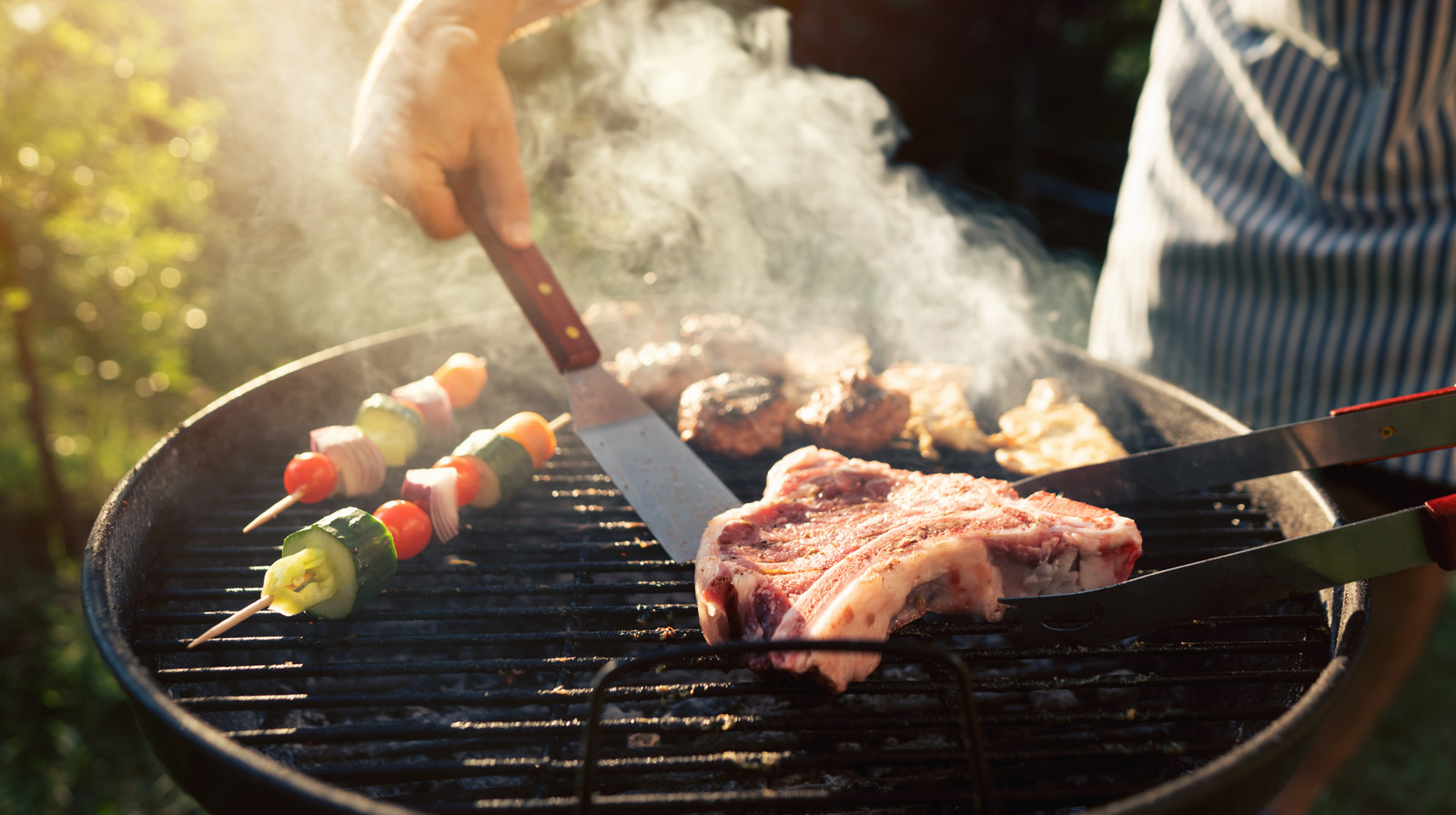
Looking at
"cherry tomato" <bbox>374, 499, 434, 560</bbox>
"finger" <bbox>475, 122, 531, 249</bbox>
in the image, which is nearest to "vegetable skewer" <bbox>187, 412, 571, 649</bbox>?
"cherry tomato" <bbox>374, 499, 434, 560</bbox>

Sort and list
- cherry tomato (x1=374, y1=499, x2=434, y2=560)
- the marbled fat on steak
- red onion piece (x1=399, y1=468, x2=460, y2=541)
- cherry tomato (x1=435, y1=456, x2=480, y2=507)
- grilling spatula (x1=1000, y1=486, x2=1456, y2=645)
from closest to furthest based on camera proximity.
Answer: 1. grilling spatula (x1=1000, y1=486, x2=1456, y2=645)
2. the marbled fat on steak
3. cherry tomato (x1=374, y1=499, x2=434, y2=560)
4. red onion piece (x1=399, y1=468, x2=460, y2=541)
5. cherry tomato (x1=435, y1=456, x2=480, y2=507)

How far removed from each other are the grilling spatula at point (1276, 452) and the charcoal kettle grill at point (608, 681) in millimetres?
236

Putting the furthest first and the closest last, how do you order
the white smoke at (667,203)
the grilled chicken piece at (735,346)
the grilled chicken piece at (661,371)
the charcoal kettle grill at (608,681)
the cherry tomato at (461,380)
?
1. the white smoke at (667,203)
2. the grilled chicken piece at (735,346)
3. the grilled chicken piece at (661,371)
4. the cherry tomato at (461,380)
5. the charcoal kettle grill at (608,681)

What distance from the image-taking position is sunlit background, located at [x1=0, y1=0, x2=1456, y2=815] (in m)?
4.15

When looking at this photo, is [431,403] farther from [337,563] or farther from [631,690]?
[631,690]

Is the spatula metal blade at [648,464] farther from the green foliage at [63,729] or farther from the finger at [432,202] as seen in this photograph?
the green foliage at [63,729]

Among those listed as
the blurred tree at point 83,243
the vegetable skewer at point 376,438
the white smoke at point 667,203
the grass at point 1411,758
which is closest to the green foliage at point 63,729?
the blurred tree at point 83,243

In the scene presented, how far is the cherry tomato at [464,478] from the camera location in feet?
8.29

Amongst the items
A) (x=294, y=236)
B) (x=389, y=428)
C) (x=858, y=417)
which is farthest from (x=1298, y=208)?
(x=294, y=236)

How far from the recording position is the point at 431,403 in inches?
118

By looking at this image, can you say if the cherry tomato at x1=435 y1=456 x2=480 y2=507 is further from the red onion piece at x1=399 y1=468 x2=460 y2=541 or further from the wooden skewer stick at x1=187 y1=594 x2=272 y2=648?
the wooden skewer stick at x1=187 y1=594 x2=272 y2=648

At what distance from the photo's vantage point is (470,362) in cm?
332

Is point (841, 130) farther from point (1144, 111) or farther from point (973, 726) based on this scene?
point (973, 726)

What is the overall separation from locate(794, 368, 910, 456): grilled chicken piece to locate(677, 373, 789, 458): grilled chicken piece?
0.17m
